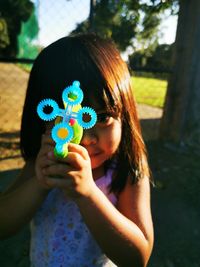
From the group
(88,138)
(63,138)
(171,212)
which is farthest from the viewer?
(171,212)

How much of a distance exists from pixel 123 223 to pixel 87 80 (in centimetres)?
49

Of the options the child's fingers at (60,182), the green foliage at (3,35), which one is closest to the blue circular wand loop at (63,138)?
the child's fingers at (60,182)

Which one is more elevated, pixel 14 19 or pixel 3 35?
pixel 14 19

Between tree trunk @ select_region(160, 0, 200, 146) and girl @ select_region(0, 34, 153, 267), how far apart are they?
3743 millimetres

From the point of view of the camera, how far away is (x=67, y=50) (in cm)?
112

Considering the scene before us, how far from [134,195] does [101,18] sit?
6.61 meters

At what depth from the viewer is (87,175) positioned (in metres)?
0.86

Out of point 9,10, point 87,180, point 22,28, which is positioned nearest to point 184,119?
point 87,180

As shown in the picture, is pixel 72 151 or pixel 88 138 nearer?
pixel 72 151

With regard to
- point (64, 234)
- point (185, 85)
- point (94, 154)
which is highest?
point (94, 154)

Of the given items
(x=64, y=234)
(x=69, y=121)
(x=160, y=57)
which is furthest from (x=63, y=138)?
(x=160, y=57)

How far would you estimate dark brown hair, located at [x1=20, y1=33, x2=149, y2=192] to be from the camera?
1068 millimetres

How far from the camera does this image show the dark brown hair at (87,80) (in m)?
1.07

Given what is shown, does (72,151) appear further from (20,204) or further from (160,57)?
(160,57)
